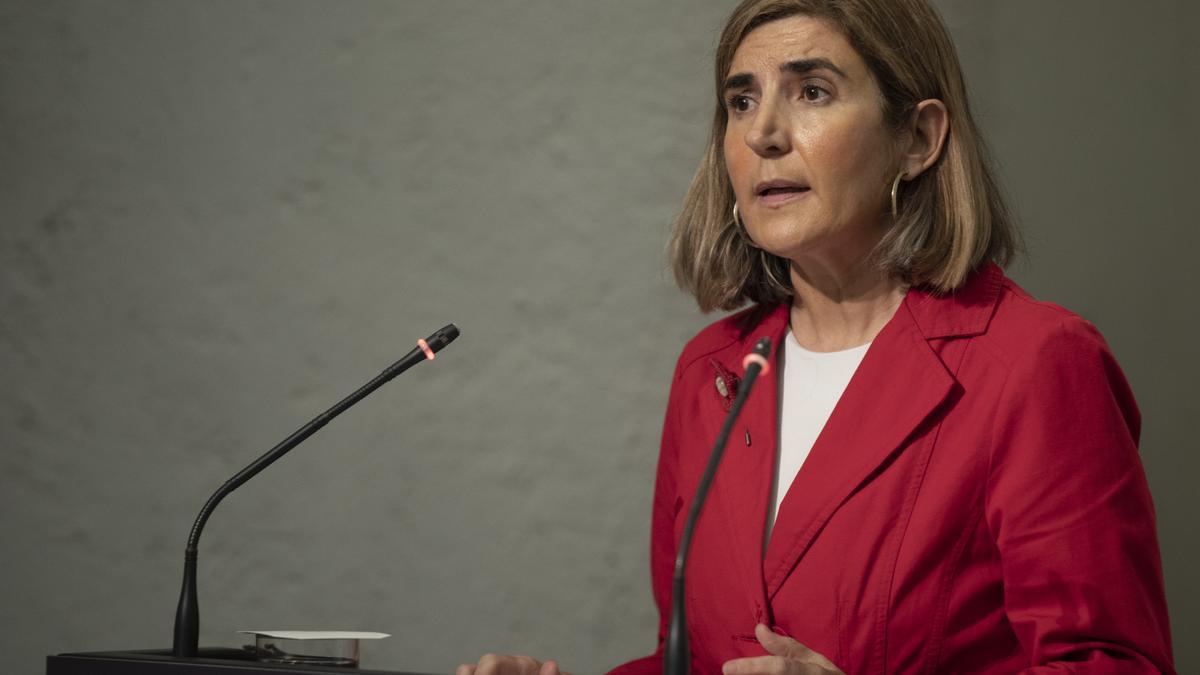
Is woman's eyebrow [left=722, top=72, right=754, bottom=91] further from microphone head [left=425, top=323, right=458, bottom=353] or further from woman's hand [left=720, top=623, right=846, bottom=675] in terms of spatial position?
woman's hand [left=720, top=623, right=846, bottom=675]

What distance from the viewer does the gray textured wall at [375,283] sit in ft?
9.26

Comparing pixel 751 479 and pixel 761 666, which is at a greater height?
pixel 751 479

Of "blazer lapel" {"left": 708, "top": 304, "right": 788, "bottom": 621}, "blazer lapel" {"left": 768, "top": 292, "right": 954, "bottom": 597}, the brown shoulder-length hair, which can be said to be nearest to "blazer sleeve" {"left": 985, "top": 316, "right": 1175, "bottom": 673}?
"blazer lapel" {"left": 768, "top": 292, "right": 954, "bottom": 597}

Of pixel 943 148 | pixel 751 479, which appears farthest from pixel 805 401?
pixel 943 148

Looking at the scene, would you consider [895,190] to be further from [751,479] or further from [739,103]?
[751,479]

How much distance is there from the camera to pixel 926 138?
78.7 inches

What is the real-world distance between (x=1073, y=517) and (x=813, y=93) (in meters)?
0.76

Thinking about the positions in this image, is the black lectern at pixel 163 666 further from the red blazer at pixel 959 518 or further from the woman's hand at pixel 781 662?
the red blazer at pixel 959 518

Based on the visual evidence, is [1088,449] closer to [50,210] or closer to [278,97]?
[278,97]

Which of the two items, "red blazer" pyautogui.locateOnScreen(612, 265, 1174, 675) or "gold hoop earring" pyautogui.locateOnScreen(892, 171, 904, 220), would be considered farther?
"gold hoop earring" pyautogui.locateOnScreen(892, 171, 904, 220)

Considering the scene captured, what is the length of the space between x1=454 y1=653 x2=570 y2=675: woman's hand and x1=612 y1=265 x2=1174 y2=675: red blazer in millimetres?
384

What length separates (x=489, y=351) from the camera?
9.48 feet

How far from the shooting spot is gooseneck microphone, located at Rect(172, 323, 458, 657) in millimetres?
1643

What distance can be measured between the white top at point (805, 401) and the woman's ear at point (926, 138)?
11.7 inches
